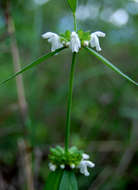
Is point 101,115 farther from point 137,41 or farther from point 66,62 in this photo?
point 66,62

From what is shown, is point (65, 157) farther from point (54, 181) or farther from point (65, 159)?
point (54, 181)

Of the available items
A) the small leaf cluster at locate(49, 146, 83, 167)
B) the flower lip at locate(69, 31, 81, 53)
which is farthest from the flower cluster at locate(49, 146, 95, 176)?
the flower lip at locate(69, 31, 81, 53)

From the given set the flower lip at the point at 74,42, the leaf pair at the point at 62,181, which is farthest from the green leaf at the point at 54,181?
the flower lip at the point at 74,42

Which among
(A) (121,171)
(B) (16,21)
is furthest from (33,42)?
(A) (121,171)

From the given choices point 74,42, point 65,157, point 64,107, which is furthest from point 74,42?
point 64,107

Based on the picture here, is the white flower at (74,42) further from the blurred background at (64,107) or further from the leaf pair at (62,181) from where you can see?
the blurred background at (64,107)

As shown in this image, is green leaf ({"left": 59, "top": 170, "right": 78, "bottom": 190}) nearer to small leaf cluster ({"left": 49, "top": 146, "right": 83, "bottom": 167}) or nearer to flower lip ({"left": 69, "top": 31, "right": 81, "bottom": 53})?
small leaf cluster ({"left": 49, "top": 146, "right": 83, "bottom": 167})
